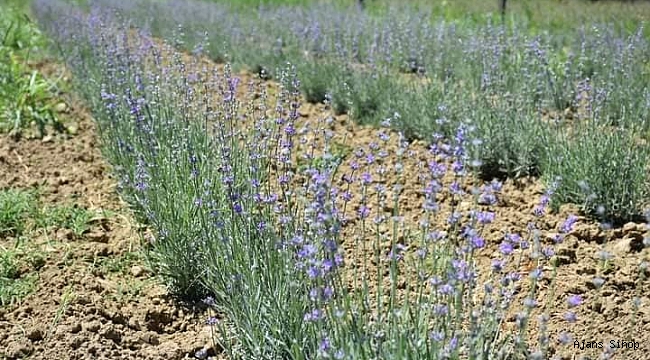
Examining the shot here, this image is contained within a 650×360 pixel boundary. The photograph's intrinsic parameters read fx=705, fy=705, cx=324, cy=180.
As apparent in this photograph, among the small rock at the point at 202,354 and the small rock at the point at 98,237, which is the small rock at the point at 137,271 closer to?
the small rock at the point at 98,237

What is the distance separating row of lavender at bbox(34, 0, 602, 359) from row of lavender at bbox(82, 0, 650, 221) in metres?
0.48

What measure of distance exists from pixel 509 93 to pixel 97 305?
2812 mm

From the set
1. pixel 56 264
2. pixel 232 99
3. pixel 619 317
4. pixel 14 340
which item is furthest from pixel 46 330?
pixel 619 317

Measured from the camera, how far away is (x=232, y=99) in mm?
3172

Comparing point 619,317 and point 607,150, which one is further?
point 607,150

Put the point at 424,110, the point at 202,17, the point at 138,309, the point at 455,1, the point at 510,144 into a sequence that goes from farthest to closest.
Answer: the point at 455,1 → the point at 202,17 → the point at 424,110 → the point at 510,144 → the point at 138,309

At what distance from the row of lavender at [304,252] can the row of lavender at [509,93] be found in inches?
18.8

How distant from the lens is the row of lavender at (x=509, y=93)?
3.62 metres

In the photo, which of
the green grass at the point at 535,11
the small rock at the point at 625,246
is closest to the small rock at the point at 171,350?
the small rock at the point at 625,246

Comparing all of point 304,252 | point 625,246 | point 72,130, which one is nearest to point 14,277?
point 304,252

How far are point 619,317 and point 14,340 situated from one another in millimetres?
2334

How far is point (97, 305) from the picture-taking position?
2969mm

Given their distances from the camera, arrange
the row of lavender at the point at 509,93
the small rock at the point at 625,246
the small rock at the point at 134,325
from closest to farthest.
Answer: the small rock at the point at 134,325
the small rock at the point at 625,246
the row of lavender at the point at 509,93

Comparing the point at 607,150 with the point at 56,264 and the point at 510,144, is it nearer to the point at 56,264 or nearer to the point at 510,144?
the point at 510,144
